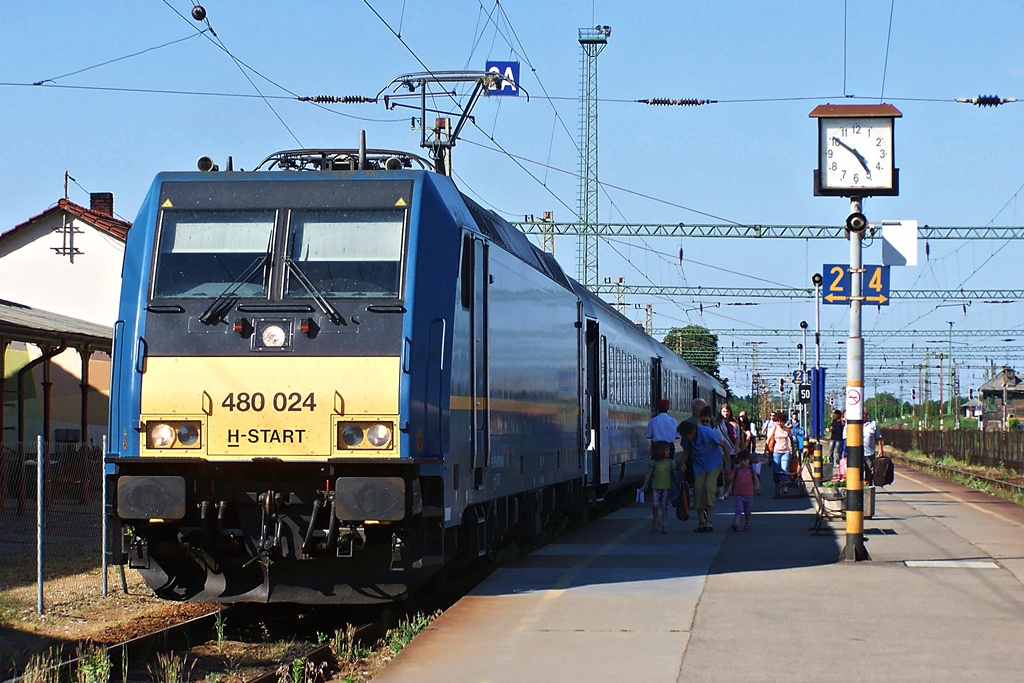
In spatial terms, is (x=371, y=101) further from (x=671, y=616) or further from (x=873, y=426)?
(x=671, y=616)

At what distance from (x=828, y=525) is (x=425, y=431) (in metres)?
9.67

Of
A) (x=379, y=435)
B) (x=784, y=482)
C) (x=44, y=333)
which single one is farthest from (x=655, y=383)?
(x=379, y=435)

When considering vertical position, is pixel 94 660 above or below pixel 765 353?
below

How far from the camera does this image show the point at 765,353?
85.4m

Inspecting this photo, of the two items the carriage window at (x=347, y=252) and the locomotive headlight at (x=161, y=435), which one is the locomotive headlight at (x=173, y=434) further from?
the carriage window at (x=347, y=252)

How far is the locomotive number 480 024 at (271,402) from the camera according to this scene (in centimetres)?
969

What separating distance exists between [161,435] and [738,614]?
429 cm

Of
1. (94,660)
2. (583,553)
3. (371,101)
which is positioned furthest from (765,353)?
(94,660)

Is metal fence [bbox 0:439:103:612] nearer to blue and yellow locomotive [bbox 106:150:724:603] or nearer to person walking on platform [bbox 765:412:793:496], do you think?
blue and yellow locomotive [bbox 106:150:724:603]

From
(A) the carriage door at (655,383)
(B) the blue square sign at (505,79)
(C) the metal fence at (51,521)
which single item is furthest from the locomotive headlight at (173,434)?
(A) the carriage door at (655,383)

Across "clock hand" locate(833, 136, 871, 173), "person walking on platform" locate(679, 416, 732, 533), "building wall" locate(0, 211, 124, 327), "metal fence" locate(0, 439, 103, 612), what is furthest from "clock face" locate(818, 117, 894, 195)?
"building wall" locate(0, 211, 124, 327)

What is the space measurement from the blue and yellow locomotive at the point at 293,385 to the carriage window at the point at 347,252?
1 cm

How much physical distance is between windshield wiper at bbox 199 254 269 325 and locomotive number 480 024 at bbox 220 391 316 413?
575 millimetres

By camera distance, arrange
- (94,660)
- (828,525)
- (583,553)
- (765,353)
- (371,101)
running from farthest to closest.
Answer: (765,353) → (371,101) → (828,525) → (583,553) → (94,660)
